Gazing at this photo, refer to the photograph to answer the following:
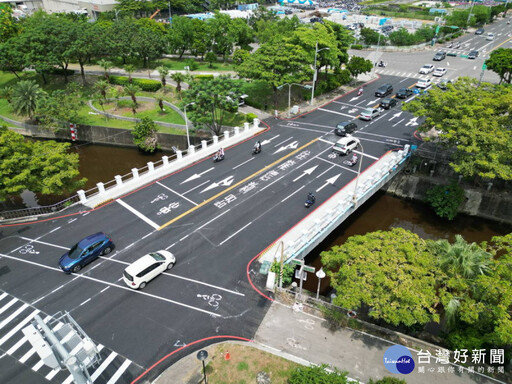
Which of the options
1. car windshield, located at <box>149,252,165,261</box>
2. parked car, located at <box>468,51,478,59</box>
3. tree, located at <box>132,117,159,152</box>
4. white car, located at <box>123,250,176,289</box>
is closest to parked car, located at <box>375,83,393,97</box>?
parked car, located at <box>468,51,478,59</box>

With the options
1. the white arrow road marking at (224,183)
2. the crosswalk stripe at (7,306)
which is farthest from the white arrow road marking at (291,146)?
the crosswalk stripe at (7,306)

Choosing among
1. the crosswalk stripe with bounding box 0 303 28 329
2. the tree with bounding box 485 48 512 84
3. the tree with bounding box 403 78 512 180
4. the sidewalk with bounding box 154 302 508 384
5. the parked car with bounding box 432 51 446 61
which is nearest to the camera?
the sidewalk with bounding box 154 302 508 384

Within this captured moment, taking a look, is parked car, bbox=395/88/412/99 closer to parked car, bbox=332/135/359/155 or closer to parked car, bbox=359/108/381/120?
parked car, bbox=359/108/381/120

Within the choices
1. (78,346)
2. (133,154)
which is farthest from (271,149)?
(78,346)

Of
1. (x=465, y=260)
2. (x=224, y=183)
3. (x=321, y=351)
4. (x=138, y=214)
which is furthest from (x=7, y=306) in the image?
(x=465, y=260)

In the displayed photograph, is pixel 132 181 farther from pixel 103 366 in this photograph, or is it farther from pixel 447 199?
pixel 447 199

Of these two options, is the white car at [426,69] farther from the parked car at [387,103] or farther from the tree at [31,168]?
the tree at [31,168]
